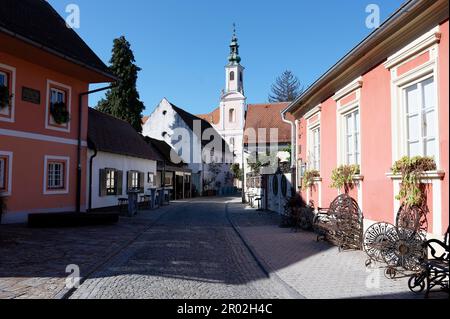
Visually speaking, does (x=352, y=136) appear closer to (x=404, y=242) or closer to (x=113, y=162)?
(x=404, y=242)

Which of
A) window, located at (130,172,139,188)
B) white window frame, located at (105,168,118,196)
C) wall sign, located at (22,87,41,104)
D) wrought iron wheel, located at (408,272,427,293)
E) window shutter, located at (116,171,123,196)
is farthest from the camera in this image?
window, located at (130,172,139,188)

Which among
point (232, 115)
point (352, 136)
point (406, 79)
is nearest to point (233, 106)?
point (232, 115)

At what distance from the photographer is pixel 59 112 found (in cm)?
1552

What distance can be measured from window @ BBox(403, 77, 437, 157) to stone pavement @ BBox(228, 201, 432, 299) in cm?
205

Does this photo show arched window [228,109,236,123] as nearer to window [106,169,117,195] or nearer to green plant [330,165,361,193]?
window [106,169,117,195]

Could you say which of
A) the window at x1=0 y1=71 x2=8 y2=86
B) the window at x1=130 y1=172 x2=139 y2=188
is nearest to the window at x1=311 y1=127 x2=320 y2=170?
the window at x1=0 y1=71 x2=8 y2=86

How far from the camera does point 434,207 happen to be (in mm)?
6496

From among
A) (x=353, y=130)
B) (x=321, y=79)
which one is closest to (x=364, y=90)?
(x=353, y=130)

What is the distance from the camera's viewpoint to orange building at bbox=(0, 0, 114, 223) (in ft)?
43.8

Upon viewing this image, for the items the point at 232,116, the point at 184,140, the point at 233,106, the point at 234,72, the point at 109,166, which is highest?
the point at 234,72

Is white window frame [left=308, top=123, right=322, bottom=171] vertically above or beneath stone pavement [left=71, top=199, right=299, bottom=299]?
above

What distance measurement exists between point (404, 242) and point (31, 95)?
40.6ft

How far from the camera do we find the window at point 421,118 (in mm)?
6770

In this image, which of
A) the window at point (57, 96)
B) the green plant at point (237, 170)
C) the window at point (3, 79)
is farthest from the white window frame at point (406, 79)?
the green plant at point (237, 170)
